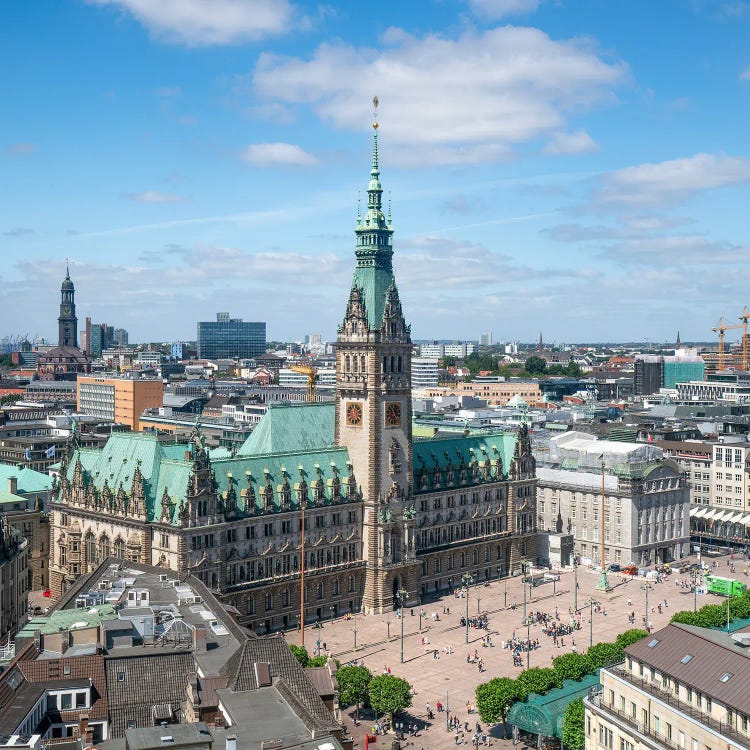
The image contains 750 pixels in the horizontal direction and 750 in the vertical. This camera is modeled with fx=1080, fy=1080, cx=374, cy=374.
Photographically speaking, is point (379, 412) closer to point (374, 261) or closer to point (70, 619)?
point (374, 261)

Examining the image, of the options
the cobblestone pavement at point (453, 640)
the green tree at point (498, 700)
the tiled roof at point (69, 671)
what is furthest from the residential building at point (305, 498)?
the tiled roof at point (69, 671)

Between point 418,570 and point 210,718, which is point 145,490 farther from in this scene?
point 210,718

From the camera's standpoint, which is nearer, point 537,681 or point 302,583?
point 537,681

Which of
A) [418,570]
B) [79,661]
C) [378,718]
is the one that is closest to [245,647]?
[79,661]

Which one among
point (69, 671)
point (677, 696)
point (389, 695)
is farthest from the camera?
point (389, 695)

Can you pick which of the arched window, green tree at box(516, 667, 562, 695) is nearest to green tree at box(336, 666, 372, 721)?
green tree at box(516, 667, 562, 695)

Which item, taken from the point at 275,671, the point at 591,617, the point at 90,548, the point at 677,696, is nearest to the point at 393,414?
the point at 591,617

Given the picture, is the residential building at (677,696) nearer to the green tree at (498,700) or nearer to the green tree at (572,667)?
the green tree at (498,700)
